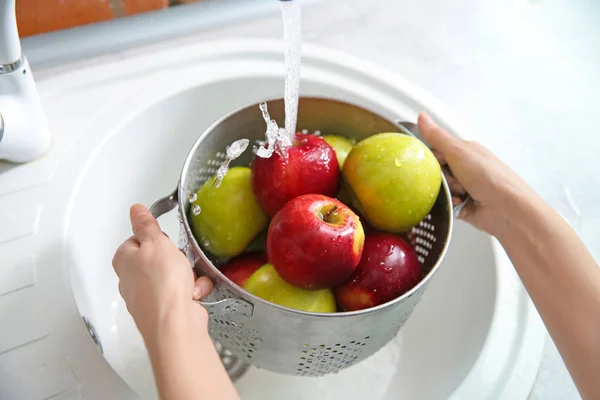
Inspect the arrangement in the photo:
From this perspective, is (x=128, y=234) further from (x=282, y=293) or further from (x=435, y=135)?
(x=435, y=135)

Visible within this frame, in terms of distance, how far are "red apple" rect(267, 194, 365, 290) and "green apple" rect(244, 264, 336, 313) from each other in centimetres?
2

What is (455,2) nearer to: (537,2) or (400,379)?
(537,2)

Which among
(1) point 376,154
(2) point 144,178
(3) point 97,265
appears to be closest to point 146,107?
(2) point 144,178

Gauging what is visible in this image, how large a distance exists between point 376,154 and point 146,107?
324mm

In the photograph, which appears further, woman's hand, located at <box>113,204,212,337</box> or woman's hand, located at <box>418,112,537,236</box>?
woman's hand, located at <box>418,112,537,236</box>

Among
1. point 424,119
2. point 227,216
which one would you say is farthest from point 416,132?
point 227,216

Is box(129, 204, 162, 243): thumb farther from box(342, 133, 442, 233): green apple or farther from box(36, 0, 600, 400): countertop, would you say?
box(36, 0, 600, 400): countertop

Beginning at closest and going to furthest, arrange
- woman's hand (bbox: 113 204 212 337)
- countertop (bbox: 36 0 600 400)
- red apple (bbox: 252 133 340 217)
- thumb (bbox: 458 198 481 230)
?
woman's hand (bbox: 113 204 212 337) < red apple (bbox: 252 133 340 217) < thumb (bbox: 458 198 481 230) < countertop (bbox: 36 0 600 400)

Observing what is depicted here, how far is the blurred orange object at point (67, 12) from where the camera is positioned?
711 mm

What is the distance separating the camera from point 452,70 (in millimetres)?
836

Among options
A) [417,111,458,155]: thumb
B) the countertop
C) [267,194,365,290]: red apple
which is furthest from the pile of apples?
the countertop

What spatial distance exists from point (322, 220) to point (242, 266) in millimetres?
125

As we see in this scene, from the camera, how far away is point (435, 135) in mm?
664

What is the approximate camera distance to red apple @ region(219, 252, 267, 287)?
1.83 feet
